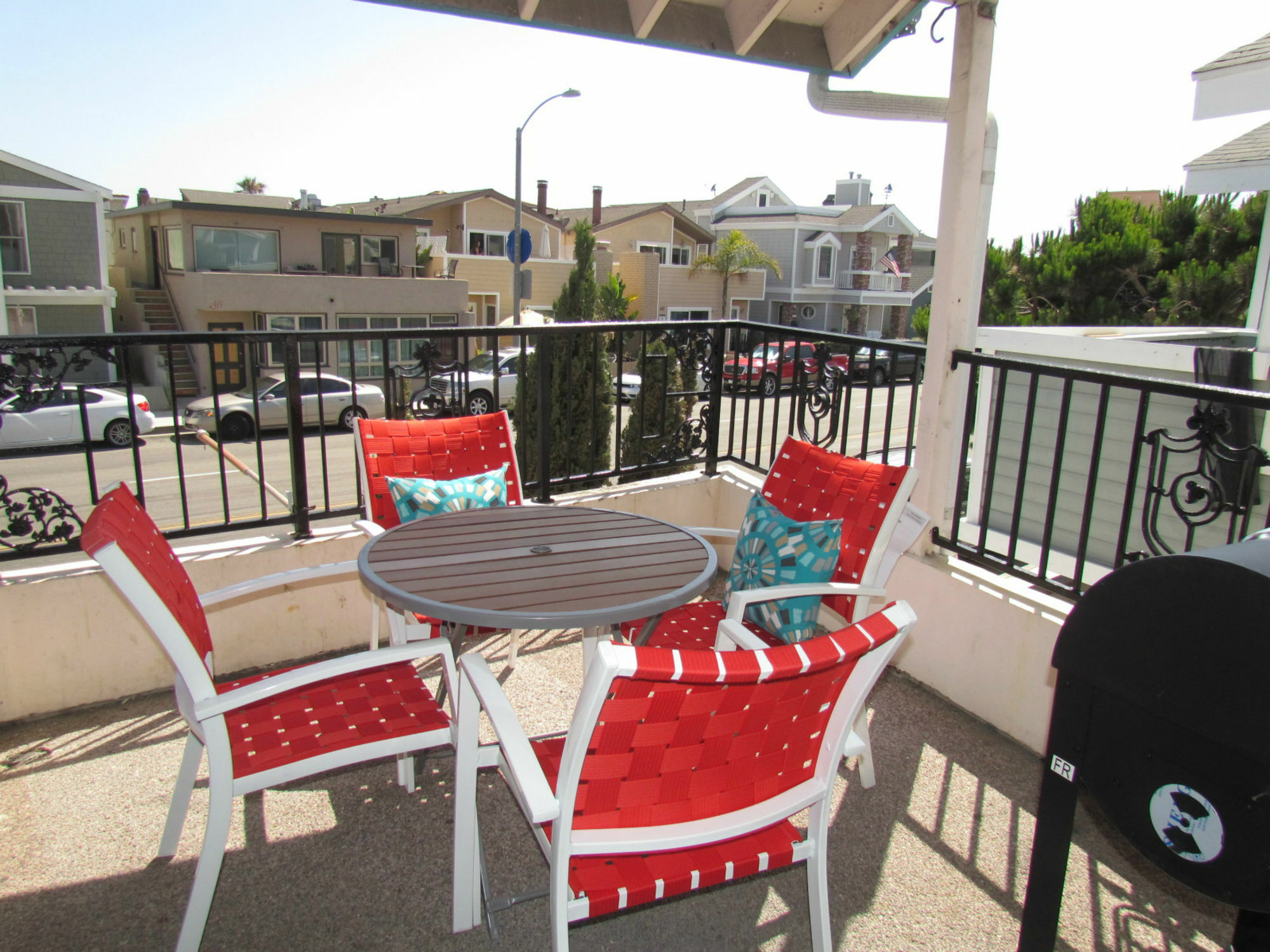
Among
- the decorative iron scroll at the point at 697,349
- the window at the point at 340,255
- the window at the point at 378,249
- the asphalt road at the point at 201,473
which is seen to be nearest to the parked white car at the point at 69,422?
the asphalt road at the point at 201,473

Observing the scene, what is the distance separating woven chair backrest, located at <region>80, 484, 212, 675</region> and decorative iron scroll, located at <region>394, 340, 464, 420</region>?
145 centimetres

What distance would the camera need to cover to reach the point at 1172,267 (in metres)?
10.4

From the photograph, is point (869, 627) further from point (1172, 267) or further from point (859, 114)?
point (1172, 267)

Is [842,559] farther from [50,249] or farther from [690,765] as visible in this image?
[50,249]

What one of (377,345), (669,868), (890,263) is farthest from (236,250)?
(890,263)

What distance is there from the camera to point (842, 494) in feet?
8.14

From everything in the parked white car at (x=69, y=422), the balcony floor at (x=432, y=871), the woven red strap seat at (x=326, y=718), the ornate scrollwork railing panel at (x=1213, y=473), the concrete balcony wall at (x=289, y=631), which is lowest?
the parked white car at (x=69, y=422)

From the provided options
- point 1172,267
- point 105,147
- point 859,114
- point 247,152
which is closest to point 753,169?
point 247,152

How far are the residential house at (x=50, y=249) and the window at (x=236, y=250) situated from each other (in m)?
2.11

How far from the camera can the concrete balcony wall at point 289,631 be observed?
8.36 ft

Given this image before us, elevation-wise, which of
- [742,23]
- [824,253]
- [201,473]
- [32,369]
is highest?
[824,253]

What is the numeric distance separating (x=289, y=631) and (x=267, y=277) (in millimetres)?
19727

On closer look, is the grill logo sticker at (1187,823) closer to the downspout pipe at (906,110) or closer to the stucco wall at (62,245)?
the downspout pipe at (906,110)

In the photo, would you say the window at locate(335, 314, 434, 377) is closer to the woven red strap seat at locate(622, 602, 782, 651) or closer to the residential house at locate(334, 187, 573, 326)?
the residential house at locate(334, 187, 573, 326)
